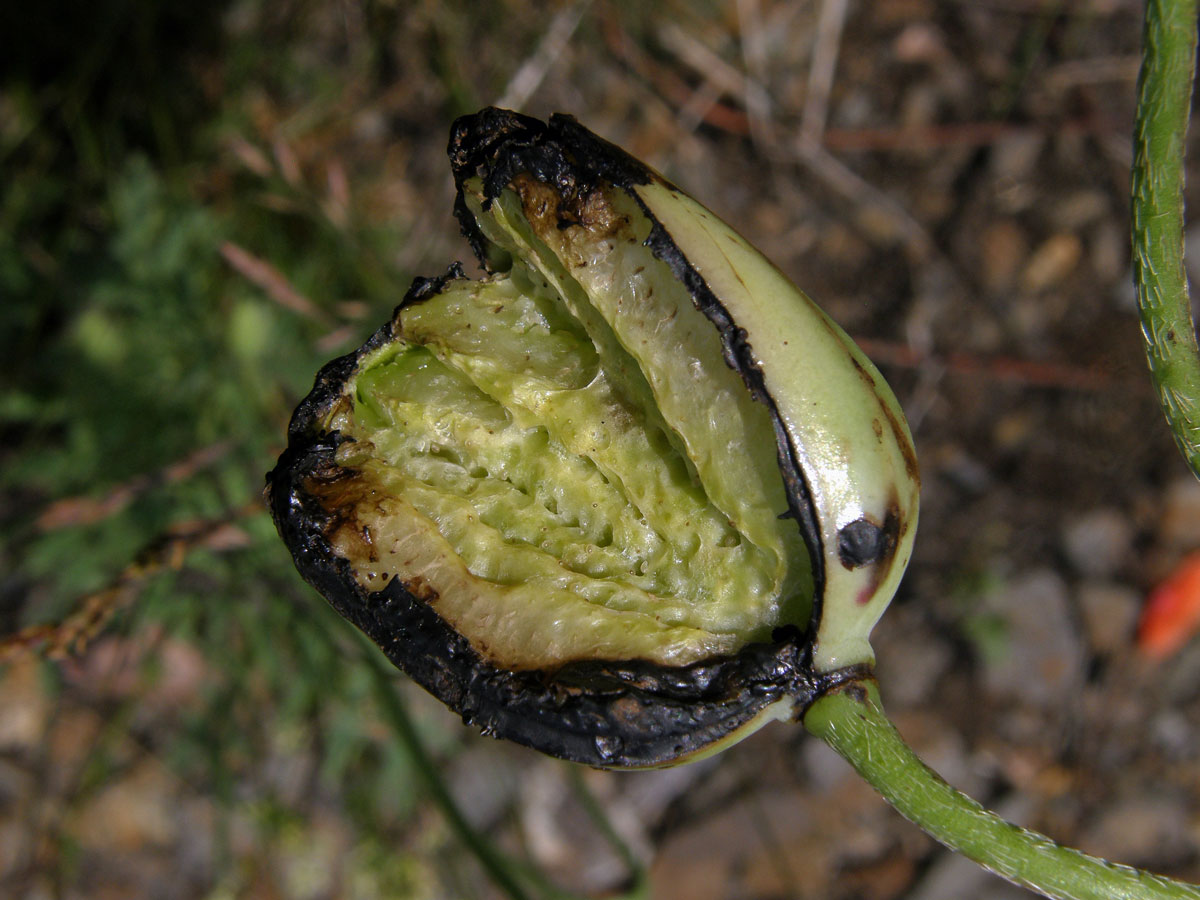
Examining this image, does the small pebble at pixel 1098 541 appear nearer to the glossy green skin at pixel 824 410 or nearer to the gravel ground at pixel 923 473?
the gravel ground at pixel 923 473

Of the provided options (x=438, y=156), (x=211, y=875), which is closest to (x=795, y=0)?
(x=438, y=156)

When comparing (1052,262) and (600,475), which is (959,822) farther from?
(1052,262)

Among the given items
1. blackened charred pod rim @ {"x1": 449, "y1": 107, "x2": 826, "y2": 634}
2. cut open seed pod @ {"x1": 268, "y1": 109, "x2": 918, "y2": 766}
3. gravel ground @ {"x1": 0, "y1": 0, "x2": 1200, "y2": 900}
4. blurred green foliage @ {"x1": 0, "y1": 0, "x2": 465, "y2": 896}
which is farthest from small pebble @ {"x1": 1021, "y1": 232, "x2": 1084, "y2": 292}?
blackened charred pod rim @ {"x1": 449, "y1": 107, "x2": 826, "y2": 634}

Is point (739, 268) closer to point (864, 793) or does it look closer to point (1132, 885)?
point (1132, 885)

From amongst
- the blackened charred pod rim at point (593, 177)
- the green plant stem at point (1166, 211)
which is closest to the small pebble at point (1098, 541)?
the green plant stem at point (1166, 211)

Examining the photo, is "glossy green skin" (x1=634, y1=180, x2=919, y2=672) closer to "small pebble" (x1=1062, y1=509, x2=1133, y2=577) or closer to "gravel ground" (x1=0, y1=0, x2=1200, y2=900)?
"gravel ground" (x1=0, y1=0, x2=1200, y2=900)
